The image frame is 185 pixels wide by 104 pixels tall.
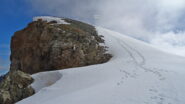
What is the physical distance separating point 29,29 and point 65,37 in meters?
5.87

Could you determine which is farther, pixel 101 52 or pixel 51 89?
pixel 101 52

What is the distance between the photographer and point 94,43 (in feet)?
64.7

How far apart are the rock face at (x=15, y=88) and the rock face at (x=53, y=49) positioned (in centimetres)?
456

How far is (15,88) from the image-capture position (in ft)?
39.8

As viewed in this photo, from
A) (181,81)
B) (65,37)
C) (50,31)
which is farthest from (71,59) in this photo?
(181,81)

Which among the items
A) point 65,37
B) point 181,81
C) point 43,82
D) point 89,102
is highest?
point 65,37

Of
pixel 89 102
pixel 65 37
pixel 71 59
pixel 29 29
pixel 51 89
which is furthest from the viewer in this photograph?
pixel 29 29

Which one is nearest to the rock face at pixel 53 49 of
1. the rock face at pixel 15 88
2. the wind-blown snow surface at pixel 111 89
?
the wind-blown snow surface at pixel 111 89

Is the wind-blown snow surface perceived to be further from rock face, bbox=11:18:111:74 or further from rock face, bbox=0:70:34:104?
rock face, bbox=11:18:111:74

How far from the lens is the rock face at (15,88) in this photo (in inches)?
450

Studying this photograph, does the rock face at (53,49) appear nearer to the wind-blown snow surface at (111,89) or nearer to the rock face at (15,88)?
the wind-blown snow surface at (111,89)

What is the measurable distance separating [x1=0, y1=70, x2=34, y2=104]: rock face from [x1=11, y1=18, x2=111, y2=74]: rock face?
4.56 m

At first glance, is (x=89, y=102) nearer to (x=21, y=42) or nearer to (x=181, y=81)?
(x=181, y=81)

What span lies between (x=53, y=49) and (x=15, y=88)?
6.44 m
